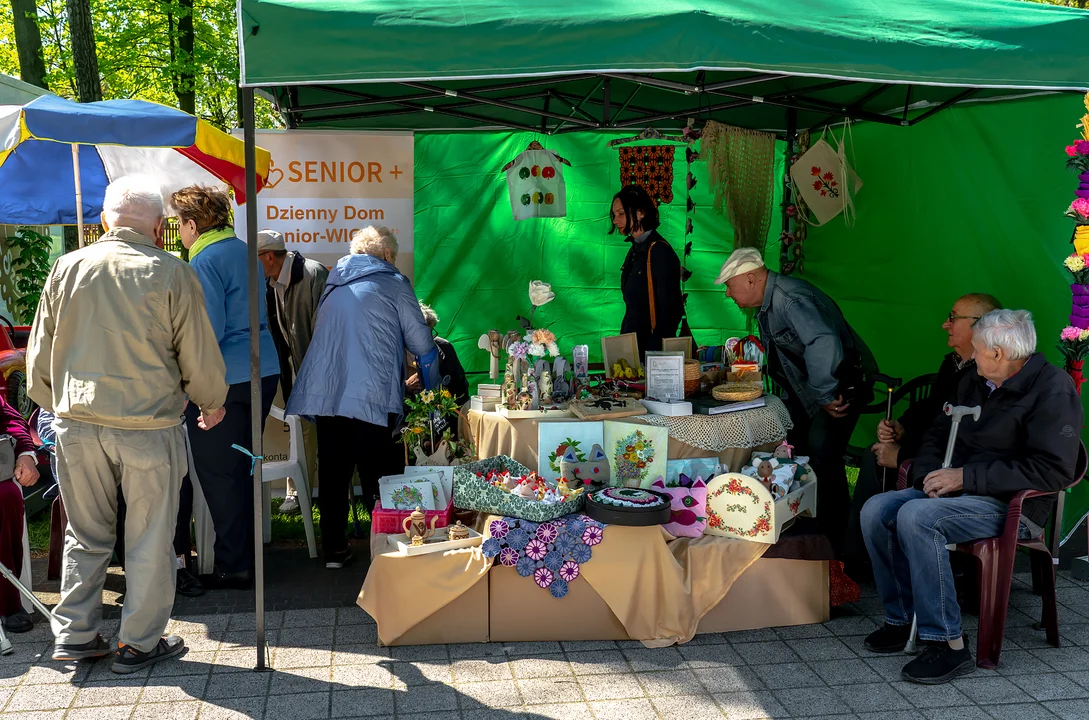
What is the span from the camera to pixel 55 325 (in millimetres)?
3016

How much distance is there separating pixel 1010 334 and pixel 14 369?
513 cm

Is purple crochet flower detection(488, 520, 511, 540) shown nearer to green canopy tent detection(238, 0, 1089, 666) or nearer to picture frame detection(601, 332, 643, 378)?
green canopy tent detection(238, 0, 1089, 666)

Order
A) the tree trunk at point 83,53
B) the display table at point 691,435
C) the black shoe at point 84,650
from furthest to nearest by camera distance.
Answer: the tree trunk at point 83,53 → the display table at point 691,435 → the black shoe at point 84,650

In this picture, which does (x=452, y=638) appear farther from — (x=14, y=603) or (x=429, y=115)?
(x=429, y=115)

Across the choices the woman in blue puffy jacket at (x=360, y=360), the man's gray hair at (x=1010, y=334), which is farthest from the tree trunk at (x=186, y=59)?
the man's gray hair at (x=1010, y=334)

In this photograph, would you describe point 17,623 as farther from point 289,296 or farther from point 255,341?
point 289,296

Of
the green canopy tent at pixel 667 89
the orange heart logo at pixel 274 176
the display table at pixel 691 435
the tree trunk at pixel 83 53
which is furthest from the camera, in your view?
the tree trunk at pixel 83 53

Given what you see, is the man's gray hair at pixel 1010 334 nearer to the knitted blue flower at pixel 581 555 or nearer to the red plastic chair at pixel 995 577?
the red plastic chair at pixel 995 577

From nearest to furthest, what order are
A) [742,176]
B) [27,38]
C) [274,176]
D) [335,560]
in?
[335,560]
[274,176]
[742,176]
[27,38]

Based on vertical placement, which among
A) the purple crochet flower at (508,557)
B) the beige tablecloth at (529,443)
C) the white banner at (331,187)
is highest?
the white banner at (331,187)

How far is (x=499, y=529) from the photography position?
11.2 feet

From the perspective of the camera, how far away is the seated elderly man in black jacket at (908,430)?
153 inches

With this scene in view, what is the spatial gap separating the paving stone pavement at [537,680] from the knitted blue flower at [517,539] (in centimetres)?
39

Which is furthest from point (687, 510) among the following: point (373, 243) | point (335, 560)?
point (373, 243)
